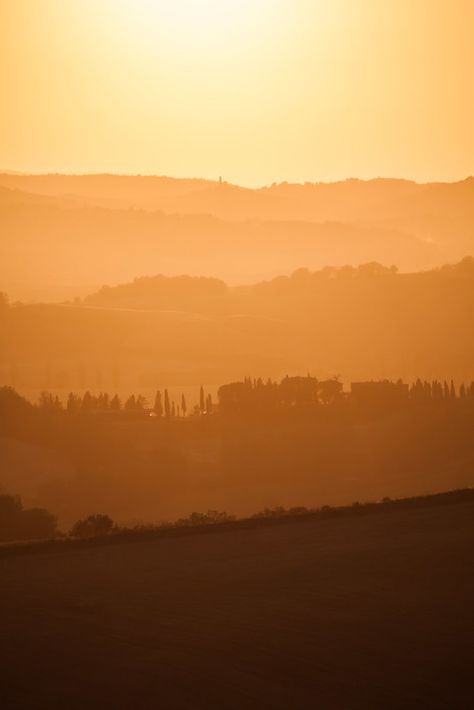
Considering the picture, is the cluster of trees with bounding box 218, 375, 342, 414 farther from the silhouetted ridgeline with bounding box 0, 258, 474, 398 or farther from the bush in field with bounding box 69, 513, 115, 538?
the bush in field with bounding box 69, 513, 115, 538

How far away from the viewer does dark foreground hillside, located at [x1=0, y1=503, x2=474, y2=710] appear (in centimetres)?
1325

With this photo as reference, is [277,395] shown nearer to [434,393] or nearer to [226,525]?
[434,393]

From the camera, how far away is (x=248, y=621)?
15.8m

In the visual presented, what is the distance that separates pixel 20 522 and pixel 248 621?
26.5 meters

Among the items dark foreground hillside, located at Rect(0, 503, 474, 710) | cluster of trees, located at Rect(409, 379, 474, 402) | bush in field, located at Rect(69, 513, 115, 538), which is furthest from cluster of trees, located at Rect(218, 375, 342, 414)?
dark foreground hillside, located at Rect(0, 503, 474, 710)

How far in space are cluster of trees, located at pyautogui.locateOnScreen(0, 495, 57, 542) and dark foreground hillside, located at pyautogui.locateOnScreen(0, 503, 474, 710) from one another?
18965mm

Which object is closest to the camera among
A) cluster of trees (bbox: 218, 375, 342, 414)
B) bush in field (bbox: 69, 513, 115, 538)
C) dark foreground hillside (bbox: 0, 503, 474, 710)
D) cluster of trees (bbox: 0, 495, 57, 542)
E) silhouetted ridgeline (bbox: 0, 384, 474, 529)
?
dark foreground hillside (bbox: 0, 503, 474, 710)

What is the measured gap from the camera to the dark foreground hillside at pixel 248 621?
13.2 m

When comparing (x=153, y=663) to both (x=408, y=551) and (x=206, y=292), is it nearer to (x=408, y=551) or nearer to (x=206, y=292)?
(x=408, y=551)

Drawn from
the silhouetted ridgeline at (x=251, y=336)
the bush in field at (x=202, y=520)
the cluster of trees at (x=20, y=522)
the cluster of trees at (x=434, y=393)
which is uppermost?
the silhouetted ridgeline at (x=251, y=336)

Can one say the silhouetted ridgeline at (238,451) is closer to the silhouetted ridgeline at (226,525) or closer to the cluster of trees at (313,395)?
the cluster of trees at (313,395)

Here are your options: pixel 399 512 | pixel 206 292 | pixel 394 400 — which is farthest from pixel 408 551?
pixel 206 292

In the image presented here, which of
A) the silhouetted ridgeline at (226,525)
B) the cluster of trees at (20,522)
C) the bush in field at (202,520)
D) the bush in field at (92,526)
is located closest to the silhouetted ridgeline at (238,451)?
the cluster of trees at (20,522)

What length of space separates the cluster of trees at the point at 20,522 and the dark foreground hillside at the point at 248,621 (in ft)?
62.2
